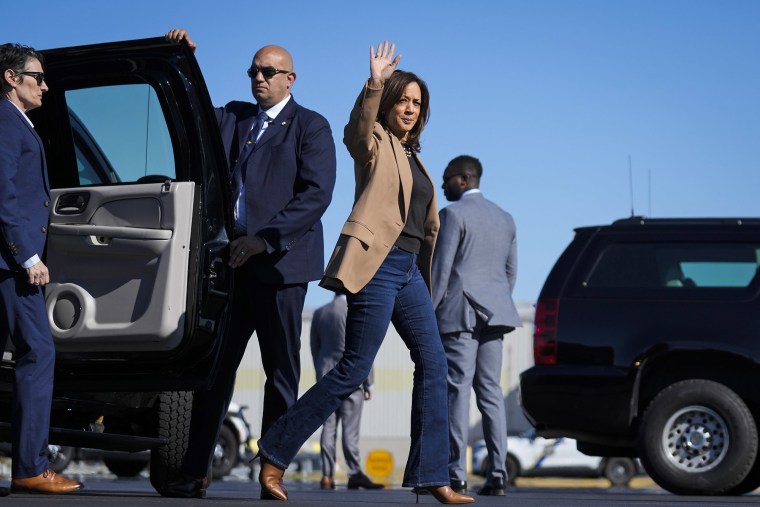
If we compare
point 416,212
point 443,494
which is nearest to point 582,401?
point 443,494

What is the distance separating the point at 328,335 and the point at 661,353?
4.47 m

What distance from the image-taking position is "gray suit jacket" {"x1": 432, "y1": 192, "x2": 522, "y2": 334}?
9086 millimetres

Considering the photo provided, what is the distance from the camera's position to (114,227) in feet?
21.7

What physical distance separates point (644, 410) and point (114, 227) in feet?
14.4

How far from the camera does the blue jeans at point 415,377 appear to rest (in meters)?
6.39

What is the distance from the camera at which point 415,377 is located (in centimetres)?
648

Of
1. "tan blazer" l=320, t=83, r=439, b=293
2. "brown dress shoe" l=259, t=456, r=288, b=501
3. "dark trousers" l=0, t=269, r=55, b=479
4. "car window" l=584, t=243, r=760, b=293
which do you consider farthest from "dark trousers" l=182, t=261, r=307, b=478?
"car window" l=584, t=243, r=760, b=293

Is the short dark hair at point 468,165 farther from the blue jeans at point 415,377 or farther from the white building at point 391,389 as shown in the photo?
the white building at point 391,389

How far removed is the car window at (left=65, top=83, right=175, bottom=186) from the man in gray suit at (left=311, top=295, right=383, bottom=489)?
637 cm

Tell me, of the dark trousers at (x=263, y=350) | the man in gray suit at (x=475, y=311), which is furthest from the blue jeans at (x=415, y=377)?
the man in gray suit at (x=475, y=311)

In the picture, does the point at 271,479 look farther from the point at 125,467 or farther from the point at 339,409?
the point at 125,467

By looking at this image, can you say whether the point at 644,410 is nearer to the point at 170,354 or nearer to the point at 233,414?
the point at 170,354

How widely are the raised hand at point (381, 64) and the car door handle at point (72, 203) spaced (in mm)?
1472

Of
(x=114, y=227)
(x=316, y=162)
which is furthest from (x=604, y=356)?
(x=114, y=227)
